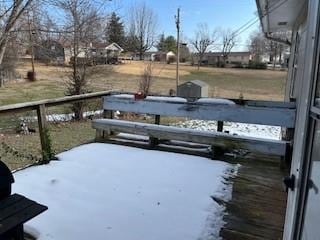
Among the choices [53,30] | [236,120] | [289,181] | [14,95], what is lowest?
[14,95]

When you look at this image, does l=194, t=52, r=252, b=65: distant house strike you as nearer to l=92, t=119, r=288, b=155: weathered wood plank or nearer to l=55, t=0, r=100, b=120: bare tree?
l=55, t=0, r=100, b=120: bare tree

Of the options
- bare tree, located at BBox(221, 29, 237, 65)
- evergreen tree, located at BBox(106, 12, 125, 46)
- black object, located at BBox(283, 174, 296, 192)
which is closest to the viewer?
black object, located at BBox(283, 174, 296, 192)

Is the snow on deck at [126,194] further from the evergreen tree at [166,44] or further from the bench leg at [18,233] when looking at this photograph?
the evergreen tree at [166,44]

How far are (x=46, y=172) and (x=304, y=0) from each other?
3.53 metres

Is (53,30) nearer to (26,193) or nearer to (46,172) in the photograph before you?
(46,172)

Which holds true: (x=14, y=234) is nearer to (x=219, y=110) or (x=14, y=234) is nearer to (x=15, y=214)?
(x=15, y=214)

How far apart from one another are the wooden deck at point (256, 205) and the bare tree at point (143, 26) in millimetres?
15029

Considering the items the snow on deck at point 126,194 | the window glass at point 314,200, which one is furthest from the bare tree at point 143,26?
the window glass at point 314,200

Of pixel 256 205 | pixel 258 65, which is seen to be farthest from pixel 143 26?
pixel 256 205

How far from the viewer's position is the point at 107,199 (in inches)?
114

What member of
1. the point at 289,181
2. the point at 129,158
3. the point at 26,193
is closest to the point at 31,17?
the point at 129,158

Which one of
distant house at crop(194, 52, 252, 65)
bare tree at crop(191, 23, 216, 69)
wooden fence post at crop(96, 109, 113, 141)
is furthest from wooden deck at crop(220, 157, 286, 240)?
distant house at crop(194, 52, 252, 65)

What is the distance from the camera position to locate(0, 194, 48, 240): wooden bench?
164cm

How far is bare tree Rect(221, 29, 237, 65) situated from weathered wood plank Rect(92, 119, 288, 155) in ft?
95.9
